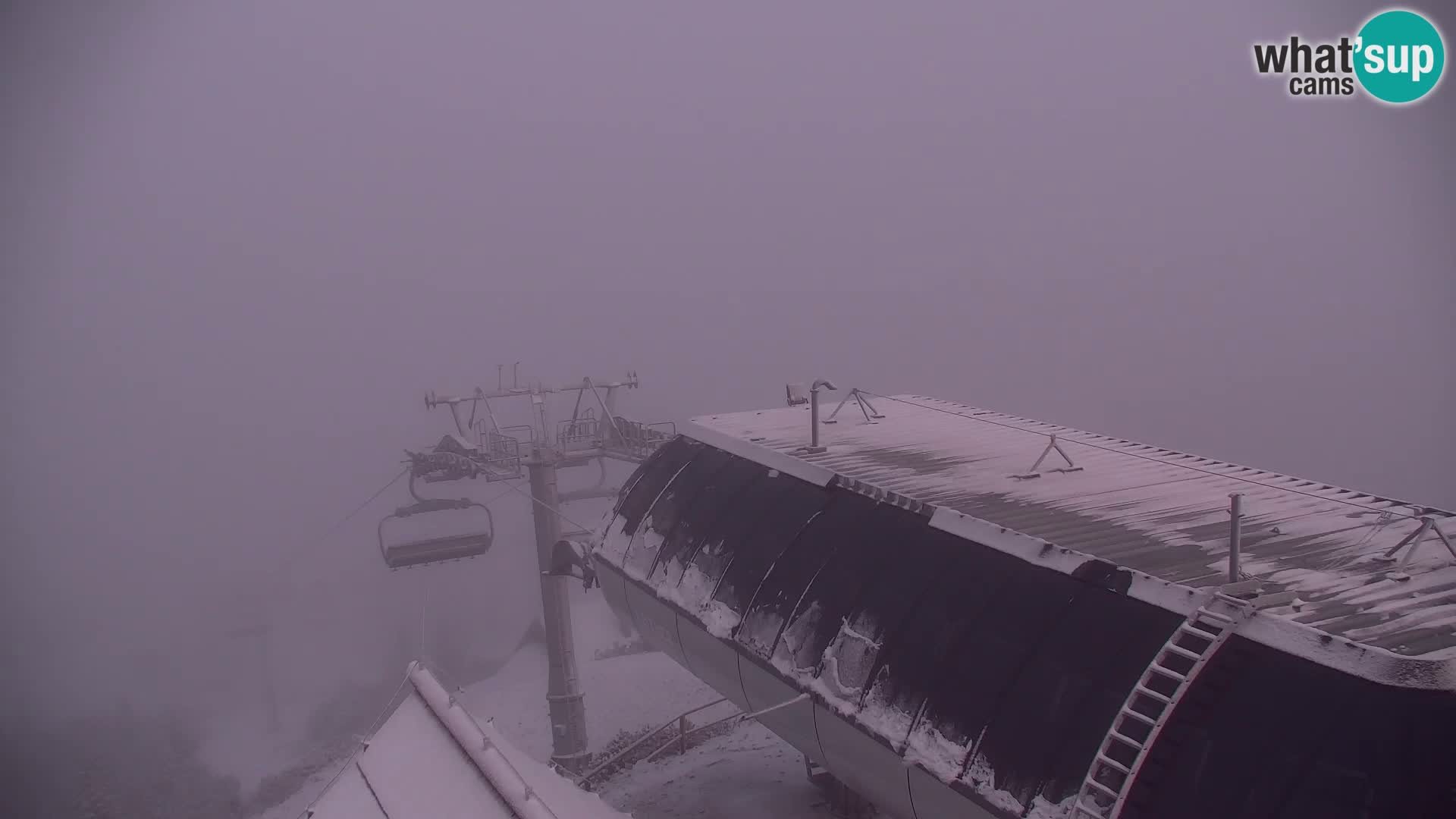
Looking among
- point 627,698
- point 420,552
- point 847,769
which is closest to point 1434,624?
point 847,769

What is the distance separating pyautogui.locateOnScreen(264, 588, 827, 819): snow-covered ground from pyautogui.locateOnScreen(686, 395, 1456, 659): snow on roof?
258 inches

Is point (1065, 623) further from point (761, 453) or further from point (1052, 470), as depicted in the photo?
point (761, 453)

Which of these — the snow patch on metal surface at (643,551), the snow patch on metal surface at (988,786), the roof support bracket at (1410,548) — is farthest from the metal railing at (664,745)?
the roof support bracket at (1410,548)

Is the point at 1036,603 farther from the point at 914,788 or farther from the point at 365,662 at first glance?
the point at 365,662

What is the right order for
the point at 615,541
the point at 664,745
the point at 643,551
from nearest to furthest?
the point at 643,551, the point at 615,541, the point at 664,745

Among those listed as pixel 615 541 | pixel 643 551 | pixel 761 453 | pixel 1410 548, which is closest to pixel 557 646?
pixel 615 541

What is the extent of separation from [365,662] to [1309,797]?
61.4 m

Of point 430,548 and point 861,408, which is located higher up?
point 861,408

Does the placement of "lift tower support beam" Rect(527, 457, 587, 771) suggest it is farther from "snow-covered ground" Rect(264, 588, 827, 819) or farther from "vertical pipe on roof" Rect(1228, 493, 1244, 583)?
"vertical pipe on roof" Rect(1228, 493, 1244, 583)

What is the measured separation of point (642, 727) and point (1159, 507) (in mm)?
22751

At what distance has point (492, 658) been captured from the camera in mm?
47969

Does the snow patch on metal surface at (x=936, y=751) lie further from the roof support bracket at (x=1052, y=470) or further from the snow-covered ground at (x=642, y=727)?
the snow-covered ground at (x=642, y=727)

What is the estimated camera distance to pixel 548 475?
974 inches

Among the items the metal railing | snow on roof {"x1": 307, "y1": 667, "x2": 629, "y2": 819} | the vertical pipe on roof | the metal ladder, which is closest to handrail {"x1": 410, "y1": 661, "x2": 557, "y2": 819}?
snow on roof {"x1": 307, "y1": 667, "x2": 629, "y2": 819}
